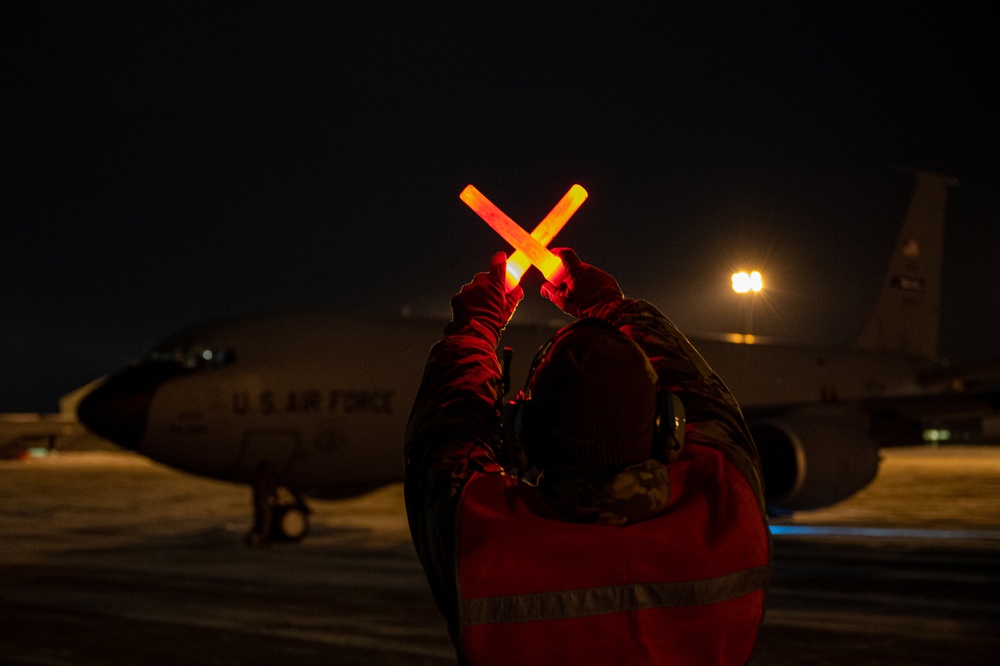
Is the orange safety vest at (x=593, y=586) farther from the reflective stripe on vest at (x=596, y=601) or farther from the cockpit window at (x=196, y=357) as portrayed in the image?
the cockpit window at (x=196, y=357)

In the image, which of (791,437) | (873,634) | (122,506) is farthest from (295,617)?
(122,506)

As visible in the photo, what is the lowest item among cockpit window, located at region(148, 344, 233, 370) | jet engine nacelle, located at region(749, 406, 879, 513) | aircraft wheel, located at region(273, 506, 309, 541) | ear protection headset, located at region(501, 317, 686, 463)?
aircraft wheel, located at region(273, 506, 309, 541)

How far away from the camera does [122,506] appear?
22.1m

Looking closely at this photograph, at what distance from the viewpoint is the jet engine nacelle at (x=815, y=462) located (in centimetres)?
1251

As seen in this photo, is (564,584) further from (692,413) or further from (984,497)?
(984,497)

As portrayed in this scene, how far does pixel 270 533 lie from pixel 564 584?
42.2 ft

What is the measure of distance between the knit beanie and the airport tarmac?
18.9ft

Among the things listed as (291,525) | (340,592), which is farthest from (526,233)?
(291,525)

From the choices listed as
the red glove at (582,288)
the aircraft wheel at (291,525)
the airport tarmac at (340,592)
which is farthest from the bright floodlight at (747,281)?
the red glove at (582,288)

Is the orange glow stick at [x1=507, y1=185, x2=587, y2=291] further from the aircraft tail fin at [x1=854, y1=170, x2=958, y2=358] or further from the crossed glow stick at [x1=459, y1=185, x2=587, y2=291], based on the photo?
the aircraft tail fin at [x1=854, y1=170, x2=958, y2=358]

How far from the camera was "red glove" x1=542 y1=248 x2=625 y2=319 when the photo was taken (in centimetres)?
222

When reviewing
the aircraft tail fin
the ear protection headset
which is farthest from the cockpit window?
the aircraft tail fin

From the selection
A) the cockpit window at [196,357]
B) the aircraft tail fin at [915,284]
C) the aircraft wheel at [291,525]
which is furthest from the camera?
the aircraft tail fin at [915,284]

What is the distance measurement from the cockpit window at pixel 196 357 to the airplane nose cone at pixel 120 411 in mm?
560
